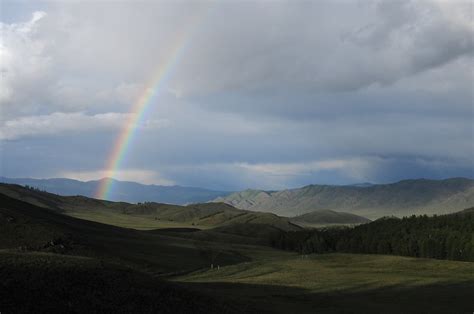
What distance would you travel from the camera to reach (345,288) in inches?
2596

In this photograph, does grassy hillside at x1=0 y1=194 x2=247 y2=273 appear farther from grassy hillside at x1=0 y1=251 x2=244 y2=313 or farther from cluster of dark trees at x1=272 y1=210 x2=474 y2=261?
cluster of dark trees at x1=272 y1=210 x2=474 y2=261

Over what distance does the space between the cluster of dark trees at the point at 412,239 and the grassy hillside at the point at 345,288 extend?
46.9m

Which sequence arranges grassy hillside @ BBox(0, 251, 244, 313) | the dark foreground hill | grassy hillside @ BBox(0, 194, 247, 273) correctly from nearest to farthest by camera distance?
1. grassy hillside @ BBox(0, 251, 244, 313)
2. the dark foreground hill
3. grassy hillside @ BBox(0, 194, 247, 273)

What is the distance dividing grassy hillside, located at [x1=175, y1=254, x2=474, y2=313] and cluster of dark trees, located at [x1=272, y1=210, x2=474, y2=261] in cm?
4692

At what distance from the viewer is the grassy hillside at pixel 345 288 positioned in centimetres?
5112

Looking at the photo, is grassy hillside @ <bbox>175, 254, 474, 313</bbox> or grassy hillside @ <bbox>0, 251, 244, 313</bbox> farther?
grassy hillside @ <bbox>175, 254, 474, 313</bbox>

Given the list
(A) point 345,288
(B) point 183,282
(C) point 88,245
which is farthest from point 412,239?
(B) point 183,282

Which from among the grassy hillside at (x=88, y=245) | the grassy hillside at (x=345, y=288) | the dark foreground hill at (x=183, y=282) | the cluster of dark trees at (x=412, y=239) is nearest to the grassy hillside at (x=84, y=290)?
the dark foreground hill at (x=183, y=282)

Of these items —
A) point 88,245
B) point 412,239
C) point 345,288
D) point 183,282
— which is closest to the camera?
point 183,282

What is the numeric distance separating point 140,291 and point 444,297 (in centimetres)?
3810

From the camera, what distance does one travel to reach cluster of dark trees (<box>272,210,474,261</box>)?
145 metres

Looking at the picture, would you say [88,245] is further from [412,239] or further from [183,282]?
→ [412,239]

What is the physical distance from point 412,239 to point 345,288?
344ft

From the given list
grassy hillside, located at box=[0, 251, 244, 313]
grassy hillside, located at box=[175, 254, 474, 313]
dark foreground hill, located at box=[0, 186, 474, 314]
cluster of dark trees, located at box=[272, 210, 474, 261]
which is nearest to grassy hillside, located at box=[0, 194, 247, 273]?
dark foreground hill, located at box=[0, 186, 474, 314]
